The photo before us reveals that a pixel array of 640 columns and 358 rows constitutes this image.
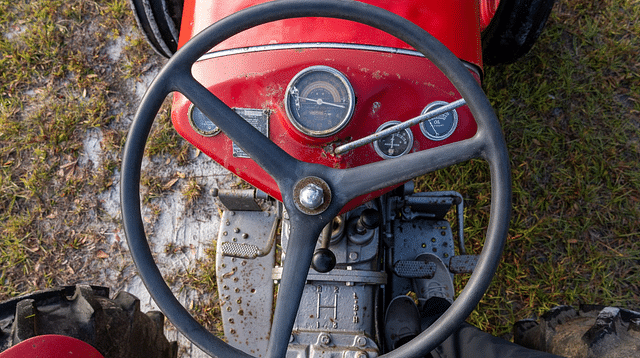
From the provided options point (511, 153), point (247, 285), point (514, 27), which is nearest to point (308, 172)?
point (247, 285)

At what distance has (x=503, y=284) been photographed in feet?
7.07

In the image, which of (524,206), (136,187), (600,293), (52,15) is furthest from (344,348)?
(52,15)

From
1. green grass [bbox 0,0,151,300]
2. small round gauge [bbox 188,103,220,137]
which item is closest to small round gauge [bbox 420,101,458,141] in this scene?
small round gauge [bbox 188,103,220,137]

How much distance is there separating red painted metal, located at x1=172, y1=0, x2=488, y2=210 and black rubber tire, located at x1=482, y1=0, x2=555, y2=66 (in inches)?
26.9

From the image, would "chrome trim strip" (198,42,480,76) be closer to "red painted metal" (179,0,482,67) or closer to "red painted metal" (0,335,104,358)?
"red painted metal" (179,0,482,67)

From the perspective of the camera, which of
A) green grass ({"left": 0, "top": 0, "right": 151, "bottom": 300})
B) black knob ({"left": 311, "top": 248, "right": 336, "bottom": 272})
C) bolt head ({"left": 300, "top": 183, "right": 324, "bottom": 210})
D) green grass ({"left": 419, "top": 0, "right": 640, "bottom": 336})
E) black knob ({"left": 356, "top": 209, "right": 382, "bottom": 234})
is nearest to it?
bolt head ({"left": 300, "top": 183, "right": 324, "bottom": 210})

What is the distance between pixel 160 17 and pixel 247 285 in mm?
1119

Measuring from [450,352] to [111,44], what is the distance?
7.31 feet

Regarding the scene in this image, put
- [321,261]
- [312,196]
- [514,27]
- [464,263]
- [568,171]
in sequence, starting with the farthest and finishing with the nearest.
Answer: [568,171], [514,27], [464,263], [321,261], [312,196]

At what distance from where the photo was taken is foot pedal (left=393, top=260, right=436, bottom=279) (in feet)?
4.94

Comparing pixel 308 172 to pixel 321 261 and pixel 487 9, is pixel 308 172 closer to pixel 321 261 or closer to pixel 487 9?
pixel 321 261

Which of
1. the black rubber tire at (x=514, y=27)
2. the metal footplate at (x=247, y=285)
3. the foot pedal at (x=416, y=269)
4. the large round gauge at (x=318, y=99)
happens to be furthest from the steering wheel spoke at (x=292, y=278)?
the black rubber tire at (x=514, y=27)

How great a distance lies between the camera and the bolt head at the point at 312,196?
968mm

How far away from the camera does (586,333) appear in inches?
51.0
